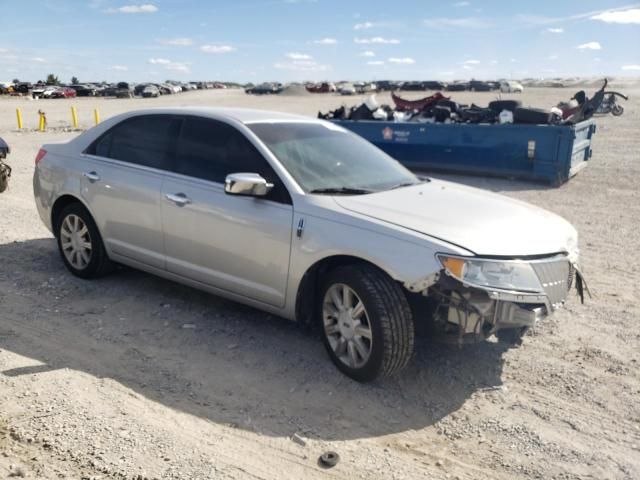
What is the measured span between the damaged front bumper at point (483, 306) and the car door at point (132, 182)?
2.43 metres

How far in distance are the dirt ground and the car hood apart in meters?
0.95

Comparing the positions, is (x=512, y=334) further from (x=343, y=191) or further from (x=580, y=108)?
(x=580, y=108)

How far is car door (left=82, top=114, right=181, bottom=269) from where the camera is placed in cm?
491

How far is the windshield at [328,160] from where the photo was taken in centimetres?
429

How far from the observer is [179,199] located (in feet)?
15.2

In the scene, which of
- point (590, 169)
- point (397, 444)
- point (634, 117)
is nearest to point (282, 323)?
point (397, 444)

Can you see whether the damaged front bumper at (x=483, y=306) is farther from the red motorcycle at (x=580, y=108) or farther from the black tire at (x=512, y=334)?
the red motorcycle at (x=580, y=108)

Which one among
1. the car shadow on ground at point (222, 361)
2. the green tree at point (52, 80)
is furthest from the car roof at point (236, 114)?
the green tree at point (52, 80)

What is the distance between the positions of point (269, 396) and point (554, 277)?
191cm

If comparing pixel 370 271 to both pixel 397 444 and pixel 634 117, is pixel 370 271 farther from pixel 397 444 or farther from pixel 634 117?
pixel 634 117

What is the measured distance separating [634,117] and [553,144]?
20.8 m

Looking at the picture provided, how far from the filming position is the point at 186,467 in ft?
9.81

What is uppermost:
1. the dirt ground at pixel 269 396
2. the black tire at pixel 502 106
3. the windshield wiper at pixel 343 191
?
the black tire at pixel 502 106

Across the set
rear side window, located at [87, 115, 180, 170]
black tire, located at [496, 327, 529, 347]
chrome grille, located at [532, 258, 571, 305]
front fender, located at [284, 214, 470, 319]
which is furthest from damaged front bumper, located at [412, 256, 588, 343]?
rear side window, located at [87, 115, 180, 170]
